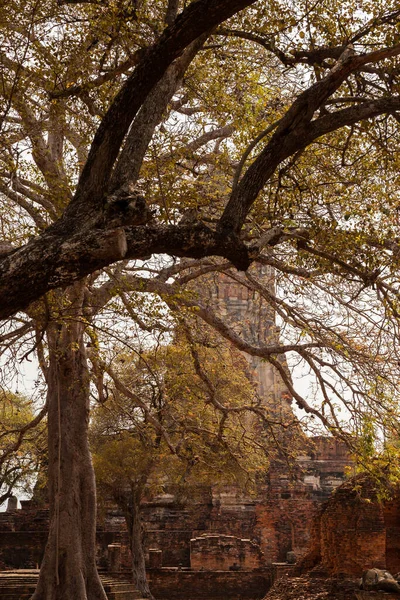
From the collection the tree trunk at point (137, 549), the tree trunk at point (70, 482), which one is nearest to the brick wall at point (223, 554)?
the tree trunk at point (137, 549)

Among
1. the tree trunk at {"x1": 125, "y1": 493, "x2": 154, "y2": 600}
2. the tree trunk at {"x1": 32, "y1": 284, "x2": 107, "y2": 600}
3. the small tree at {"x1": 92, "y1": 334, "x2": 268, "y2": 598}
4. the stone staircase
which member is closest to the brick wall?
the small tree at {"x1": 92, "y1": 334, "x2": 268, "y2": 598}

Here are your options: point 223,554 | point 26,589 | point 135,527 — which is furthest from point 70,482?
point 223,554

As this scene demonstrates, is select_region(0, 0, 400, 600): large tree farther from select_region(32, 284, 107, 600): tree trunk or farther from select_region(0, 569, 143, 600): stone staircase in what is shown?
select_region(0, 569, 143, 600): stone staircase

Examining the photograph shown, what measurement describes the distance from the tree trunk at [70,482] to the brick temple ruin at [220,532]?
7.92m

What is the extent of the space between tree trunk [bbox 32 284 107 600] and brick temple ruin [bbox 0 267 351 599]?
792cm

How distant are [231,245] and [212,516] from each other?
2263 centimetres

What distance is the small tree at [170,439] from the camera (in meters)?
14.5

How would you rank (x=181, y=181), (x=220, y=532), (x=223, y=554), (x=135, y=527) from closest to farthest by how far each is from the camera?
(x=181, y=181)
(x=135, y=527)
(x=223, y=554)
(x=220, y=532)

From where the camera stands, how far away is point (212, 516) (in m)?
27.4

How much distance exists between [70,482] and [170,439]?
3953 mm

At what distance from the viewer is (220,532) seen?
26656mm

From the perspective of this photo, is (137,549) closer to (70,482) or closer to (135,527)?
(135,527)

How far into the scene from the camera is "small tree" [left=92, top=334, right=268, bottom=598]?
47.6 ft

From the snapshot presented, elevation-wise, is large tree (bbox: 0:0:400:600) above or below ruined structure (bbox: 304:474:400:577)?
above
